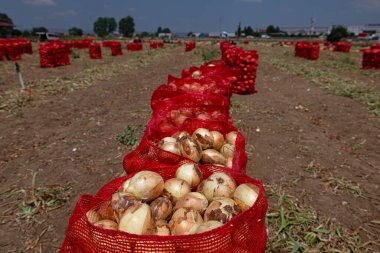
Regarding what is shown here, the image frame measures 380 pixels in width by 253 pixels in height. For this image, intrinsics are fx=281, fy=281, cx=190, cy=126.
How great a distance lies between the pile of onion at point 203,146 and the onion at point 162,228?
3.42 ft

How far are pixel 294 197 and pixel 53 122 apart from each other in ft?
23.6

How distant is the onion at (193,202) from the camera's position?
2385 mm

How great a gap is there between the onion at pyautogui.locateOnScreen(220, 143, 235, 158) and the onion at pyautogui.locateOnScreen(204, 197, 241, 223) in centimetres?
114

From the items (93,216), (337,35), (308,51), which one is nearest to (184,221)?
(93,216)

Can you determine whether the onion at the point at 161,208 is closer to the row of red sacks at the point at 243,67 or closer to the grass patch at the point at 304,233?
the grass patch at the point at 304,233

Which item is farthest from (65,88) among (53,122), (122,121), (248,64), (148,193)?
(148,193)

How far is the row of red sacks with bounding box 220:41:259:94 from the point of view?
10534 mm

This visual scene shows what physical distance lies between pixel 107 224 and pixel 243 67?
31.0 feet

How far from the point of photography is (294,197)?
450 cm

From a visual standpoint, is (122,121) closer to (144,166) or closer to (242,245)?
(144,166)

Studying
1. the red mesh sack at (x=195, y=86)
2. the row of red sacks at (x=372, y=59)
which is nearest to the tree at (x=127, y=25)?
the row of red sacks at (x=372, y=59)

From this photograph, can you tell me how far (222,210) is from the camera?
88.3 inches

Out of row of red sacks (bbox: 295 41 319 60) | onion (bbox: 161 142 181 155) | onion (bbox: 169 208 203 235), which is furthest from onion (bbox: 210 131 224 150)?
row of red sacks (bbox: 295 41 319 60)

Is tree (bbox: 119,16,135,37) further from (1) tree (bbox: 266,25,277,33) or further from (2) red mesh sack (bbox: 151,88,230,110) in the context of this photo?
(2) red mesh sack (bbox: 151,88,230,110)
